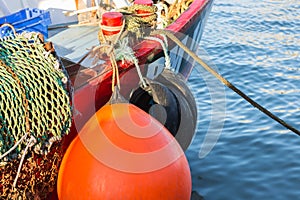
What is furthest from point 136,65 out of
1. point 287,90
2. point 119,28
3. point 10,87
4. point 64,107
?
point 287,90

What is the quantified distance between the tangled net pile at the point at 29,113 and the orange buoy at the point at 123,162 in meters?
0.20

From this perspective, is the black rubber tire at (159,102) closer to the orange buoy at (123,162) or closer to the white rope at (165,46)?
the white rope at (165,46)

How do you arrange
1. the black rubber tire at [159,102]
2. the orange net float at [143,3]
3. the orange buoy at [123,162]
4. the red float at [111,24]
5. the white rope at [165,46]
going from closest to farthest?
the orange buoy at [123,162], the black rubber tire at [159,102], the red float at [111,24], the white rope at [165,46], the orange net float at [143,3]

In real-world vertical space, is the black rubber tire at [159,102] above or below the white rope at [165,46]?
below

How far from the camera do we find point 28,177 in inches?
128

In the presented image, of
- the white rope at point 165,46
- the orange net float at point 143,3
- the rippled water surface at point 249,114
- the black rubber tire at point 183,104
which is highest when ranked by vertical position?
the orange net float at point 143,3

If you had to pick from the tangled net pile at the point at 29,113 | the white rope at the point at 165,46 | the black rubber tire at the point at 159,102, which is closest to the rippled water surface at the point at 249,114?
the black rubber tire at the point at 159,102

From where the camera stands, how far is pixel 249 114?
6598 millimetres

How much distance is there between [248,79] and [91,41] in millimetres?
3729

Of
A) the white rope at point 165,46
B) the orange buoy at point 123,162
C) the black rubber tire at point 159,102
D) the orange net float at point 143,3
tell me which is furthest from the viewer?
the orange net float at point 143,3

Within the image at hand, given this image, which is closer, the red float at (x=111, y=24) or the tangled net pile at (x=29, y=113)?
the tangled net pile at (x=29, y=113)

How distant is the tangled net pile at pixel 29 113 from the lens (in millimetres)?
2988

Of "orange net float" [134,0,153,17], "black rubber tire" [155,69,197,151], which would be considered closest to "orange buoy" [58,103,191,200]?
"black rubber tire" [155,69,197,151]

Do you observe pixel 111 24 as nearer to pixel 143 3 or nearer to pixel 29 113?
pixel 143 3
